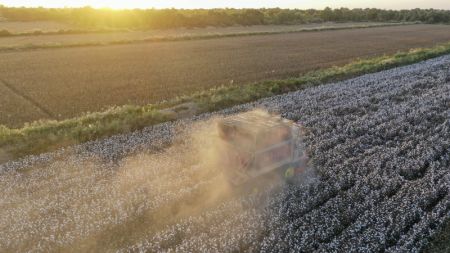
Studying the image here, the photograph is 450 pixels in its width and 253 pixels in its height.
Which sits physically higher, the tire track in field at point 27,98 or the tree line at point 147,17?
the tree line at point 147,17

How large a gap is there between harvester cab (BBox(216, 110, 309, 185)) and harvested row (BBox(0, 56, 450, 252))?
576mm

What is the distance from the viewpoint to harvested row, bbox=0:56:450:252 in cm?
1064

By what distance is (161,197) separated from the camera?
1253cm

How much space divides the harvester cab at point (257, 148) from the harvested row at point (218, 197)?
0.58 m

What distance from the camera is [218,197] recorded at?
12.7m

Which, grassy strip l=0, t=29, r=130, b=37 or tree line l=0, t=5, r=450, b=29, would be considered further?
tree line l=0, t=5, r=450, b=29

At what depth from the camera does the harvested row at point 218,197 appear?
10641mm

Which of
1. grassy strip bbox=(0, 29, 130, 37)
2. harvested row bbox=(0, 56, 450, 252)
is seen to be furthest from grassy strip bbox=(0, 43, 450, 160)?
grassy strip bbox=(0, 29, 130, 37)

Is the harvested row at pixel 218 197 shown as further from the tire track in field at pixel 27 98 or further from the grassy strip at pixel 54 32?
the grassy strip at pixel 54 32

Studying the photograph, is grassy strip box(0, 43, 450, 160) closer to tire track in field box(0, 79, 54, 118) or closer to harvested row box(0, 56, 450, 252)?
harvested row box(0, 56, 450, 252)

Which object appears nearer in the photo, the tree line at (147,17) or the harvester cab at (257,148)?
the harvester cab at (257,148)

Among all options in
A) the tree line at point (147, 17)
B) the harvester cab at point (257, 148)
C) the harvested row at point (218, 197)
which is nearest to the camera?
the harvested row at point (218, 197)

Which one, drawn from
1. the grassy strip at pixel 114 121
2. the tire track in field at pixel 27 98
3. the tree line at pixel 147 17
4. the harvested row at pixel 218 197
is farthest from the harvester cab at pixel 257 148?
the tree line at pixel 147 17

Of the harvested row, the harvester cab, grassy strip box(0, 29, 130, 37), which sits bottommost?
the harvested row
